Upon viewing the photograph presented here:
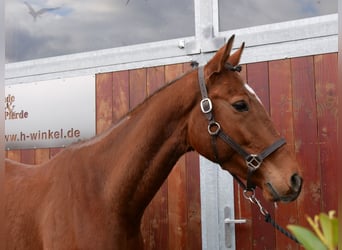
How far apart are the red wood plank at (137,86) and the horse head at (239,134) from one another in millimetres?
950

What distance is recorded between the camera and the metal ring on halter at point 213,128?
82.7 inches

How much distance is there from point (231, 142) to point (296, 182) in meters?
0.34

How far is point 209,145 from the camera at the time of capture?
6.96ft

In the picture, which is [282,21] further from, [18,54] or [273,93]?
[18,54]

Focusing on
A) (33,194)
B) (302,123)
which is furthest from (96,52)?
(302,123)

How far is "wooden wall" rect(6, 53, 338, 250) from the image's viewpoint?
8.40ft

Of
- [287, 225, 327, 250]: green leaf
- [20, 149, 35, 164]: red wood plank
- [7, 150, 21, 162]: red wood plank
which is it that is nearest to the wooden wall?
[20, 149, 35, 164]: red wood plank

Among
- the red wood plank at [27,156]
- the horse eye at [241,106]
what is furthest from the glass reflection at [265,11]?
the red wood plank at [27,156]

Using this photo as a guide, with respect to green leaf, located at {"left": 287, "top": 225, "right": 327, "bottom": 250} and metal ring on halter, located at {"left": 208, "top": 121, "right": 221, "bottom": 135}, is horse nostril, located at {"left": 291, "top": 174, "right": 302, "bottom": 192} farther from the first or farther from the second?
green leaf, located at {"left": 287, "top": 225, "right": 327, "bottom": 250}

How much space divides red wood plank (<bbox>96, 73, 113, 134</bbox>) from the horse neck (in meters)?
0.98

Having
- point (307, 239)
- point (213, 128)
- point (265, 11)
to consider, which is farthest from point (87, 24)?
point (307, 239)

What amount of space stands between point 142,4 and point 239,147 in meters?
1.51

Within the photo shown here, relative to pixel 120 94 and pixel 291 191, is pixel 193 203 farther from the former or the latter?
pixel 291 191

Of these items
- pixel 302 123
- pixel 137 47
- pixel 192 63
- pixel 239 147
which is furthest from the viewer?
pixel 137 47
